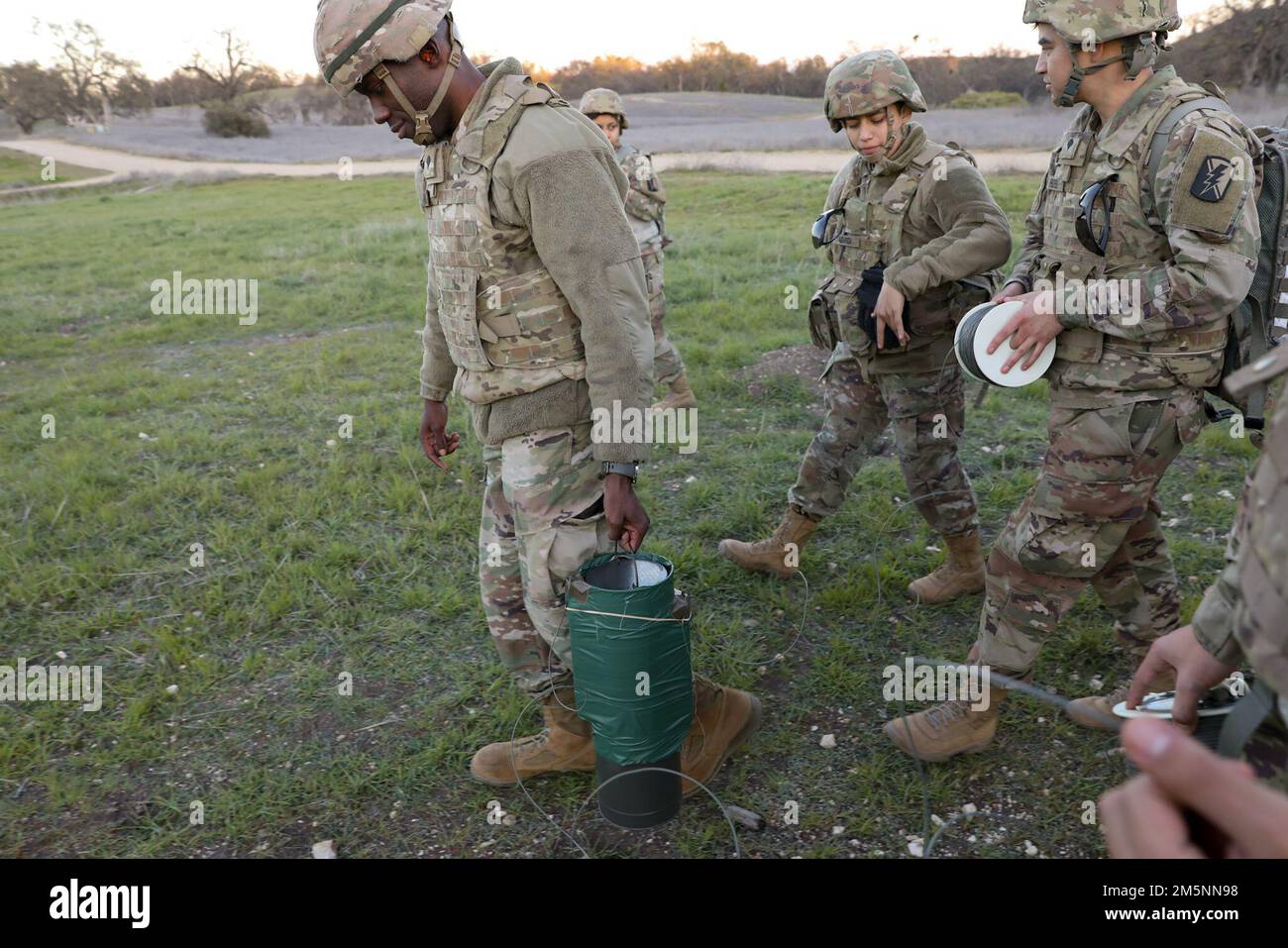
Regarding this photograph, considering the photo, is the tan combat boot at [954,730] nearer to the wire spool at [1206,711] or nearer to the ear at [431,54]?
the wire spool at [1206,711]

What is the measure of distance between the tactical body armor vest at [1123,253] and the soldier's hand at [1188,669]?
119 cm

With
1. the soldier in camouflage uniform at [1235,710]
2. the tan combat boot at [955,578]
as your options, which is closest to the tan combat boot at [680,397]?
the tan combat boot at [955,578]

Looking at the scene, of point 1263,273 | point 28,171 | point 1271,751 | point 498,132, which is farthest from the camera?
point 28,171

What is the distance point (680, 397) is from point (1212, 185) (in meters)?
4.43

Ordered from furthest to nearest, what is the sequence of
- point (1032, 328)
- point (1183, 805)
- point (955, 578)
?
point (955, 578) < point (1032, 328) < point (1183, 805)

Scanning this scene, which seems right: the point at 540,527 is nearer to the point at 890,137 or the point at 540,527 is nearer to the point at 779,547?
the point at 779,547

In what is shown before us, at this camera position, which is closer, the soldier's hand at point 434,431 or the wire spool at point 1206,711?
the wire spool at point 1206,711

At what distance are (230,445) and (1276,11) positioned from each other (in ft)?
78.0

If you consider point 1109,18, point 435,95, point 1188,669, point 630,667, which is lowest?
point 630,667

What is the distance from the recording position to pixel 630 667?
280 cm

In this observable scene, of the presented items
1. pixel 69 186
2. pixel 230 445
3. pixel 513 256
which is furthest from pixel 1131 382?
pixel 69 186

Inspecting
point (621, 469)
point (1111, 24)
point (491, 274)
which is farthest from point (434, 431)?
point (1111, 24)

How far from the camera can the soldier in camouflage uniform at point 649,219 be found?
262 inches

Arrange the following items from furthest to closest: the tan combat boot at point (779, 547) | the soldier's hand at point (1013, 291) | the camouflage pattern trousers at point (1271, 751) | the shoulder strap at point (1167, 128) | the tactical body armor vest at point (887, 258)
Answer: the tan combat boot at point (779, 547), the tactical body armor vest at point (887, 258), the soldier's hand at point (1013, 291), the shoulder strap at point (1167, 128), the camouflage pattern trousers at point (1271, 751)
